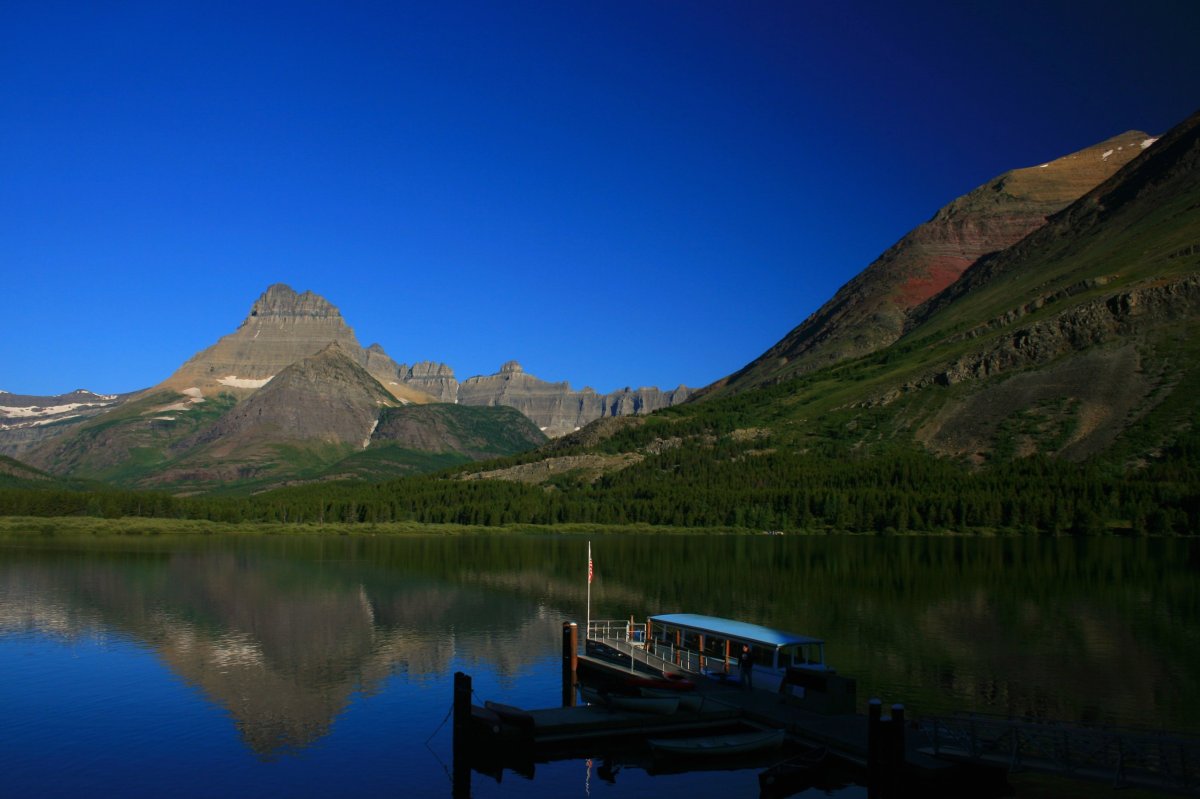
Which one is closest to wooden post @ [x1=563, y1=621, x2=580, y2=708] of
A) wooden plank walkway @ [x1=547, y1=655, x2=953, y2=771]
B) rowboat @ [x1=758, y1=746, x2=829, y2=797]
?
wooden plank walkway @ [x1=547, y1=655, x2=953, y2=771]

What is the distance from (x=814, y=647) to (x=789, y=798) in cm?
1406

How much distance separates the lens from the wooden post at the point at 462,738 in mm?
43600

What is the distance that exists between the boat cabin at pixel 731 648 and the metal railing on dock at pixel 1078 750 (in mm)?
11210

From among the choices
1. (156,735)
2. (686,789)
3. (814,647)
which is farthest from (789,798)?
(156,735)

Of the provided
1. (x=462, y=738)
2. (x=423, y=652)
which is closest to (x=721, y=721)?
(x=462, y=738)

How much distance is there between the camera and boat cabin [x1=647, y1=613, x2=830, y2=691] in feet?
181

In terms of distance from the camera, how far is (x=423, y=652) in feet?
251

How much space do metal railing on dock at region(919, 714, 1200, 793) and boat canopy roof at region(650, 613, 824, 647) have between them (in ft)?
40.1

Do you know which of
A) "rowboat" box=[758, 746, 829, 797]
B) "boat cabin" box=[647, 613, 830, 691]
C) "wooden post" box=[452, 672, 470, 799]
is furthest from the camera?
"boat cabin" box=[647, 613, 830, 691]

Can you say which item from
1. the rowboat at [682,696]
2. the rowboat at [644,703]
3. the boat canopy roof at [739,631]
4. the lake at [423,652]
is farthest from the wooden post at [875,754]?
the boat canopy roof at [739,631]

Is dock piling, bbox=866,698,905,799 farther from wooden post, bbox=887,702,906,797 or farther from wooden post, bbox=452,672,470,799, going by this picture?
wooden post, bbox=452,672,470,799

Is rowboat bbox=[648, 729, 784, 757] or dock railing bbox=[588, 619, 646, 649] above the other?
dock railing bbox=[588, 619, 646, 649]

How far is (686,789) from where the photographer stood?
43625 mm

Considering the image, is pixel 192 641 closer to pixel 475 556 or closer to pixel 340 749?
pixel 340 749
